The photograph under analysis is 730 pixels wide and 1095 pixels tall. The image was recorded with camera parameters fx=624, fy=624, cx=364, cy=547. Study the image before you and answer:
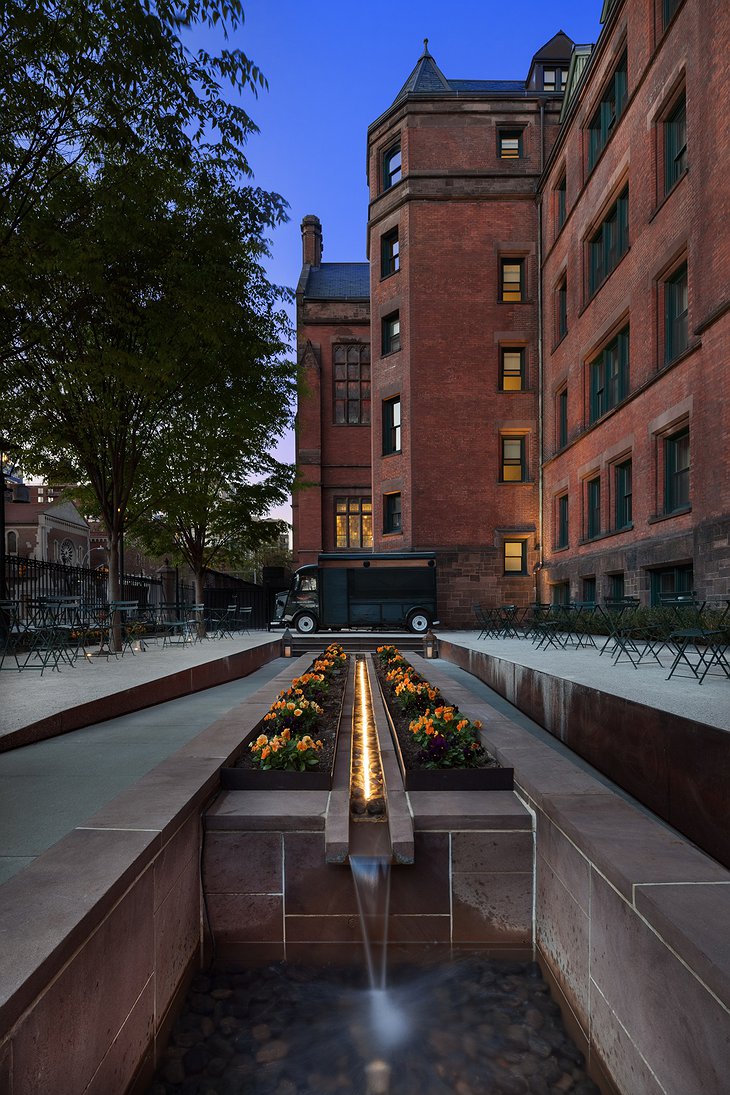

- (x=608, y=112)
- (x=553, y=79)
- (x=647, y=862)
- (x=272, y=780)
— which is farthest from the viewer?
(x=553, y=79)

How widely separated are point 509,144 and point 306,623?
22370 millimetres

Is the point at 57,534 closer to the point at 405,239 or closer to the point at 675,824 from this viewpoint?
the point at 405,239

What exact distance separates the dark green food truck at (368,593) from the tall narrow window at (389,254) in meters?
14.1

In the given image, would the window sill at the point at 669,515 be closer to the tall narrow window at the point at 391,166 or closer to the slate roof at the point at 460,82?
the tall narrow window at the point at 391,166

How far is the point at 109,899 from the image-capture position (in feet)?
8.37

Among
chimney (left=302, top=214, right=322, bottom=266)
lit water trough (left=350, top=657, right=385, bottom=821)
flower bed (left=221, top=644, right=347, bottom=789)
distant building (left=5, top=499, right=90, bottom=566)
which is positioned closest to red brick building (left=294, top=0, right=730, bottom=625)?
chimney (left=302, top=214, right=322, bottom=266)

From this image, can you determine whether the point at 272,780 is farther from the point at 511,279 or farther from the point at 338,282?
the point at 338,282

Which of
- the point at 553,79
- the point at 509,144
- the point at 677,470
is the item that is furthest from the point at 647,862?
the point at 553,79

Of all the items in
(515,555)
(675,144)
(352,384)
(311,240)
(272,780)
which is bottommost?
(272,780)

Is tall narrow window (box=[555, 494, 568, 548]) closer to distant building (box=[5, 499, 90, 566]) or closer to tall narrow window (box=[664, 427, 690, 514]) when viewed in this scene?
tall narrow window (box=[664, 427, 690, 514])

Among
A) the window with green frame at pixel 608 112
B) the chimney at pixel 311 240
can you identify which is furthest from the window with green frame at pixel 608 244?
the chimney at pixel 311 240

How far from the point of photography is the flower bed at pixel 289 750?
464cm

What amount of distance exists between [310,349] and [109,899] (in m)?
33.1

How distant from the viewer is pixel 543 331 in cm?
2630
